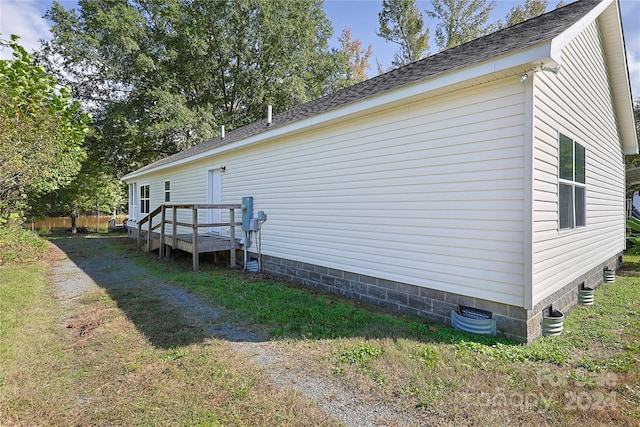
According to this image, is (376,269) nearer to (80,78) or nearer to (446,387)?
(446,387)

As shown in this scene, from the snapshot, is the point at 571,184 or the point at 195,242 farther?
the point at 195,242

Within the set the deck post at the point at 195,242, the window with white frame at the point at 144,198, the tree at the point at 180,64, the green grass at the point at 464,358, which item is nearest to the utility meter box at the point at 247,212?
the deck post at the point at 195,242

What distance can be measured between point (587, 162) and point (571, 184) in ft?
4.31

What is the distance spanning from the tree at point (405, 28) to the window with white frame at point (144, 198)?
16.3 metres

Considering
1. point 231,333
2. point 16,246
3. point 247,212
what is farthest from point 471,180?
point 16,246

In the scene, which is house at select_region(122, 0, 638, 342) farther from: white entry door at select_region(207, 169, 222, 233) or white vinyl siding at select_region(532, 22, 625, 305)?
white entry door at select_region(207, 169, 222, 233)

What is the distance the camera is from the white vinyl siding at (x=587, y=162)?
12.2 feet

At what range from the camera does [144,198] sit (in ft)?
52.1

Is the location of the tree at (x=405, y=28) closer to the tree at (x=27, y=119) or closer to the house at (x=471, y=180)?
the house at (x=471, y=180)

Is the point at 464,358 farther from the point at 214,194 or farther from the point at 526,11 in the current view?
the point at 526,11

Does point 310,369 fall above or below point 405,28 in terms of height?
below

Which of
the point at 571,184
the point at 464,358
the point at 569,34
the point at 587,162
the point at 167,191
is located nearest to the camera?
the point at 464,358

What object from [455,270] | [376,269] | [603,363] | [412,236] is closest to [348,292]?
[376,269]

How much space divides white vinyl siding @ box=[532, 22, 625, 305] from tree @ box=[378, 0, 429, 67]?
15.0 meters
